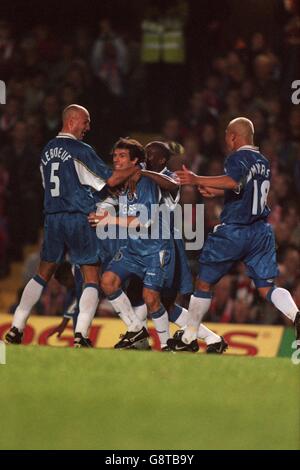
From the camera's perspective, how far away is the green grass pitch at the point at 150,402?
33.9 ft

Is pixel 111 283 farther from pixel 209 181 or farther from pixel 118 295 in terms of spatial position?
pixel 209 181

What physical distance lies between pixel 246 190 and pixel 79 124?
145 centimetres

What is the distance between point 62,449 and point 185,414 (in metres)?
0.91

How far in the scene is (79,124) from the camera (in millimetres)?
11438

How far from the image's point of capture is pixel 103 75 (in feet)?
61.1

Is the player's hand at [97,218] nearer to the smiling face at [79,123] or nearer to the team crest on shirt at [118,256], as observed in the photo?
the team crest on shirt at [118,256]

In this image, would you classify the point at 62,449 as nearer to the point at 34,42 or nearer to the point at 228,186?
the point at 228,186

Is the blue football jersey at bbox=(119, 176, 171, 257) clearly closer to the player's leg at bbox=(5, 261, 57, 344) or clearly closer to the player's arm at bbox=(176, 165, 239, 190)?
the player's arm at bbox=(176, 165, 239, 190)

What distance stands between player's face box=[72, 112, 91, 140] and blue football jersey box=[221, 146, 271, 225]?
1.22m

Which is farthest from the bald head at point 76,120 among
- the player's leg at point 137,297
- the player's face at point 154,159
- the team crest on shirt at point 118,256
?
the player's leg at point 137,297

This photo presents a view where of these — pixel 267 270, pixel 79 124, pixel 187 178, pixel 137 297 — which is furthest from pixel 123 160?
pixel 267 270

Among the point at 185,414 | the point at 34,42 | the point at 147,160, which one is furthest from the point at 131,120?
the point at 185,414

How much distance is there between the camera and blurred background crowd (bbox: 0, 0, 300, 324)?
16.7 m

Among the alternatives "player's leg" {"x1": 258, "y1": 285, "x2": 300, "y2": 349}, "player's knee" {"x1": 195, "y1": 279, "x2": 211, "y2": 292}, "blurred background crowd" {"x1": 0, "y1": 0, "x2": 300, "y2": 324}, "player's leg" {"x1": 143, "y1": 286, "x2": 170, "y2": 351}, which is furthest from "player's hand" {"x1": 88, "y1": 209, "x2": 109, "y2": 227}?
"blurred background crowd" {"x1": 0, "y1": 0, "x2": 300, "y2": 324}
